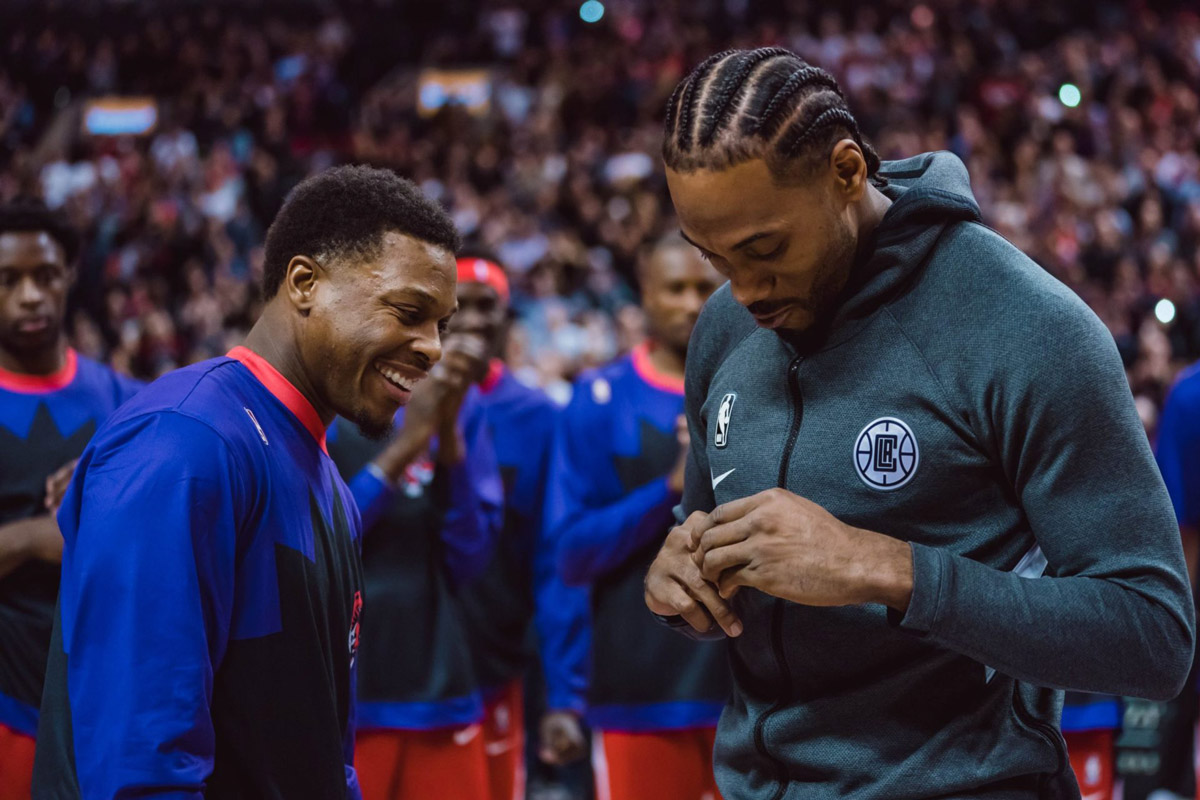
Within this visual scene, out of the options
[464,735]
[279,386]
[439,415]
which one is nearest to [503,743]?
[464,735]

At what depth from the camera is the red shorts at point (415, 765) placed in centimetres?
366

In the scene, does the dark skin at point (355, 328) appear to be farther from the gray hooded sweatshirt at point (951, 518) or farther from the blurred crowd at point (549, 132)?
the blurred crowd at point (549, 132)

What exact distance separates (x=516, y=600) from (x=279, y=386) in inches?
106

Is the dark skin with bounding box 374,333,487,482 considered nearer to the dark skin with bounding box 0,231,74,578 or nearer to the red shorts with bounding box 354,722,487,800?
the red shorts with bounding box 354,722,487,800

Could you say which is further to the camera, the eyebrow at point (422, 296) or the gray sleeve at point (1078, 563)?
the eyebrow at point (422, 296)

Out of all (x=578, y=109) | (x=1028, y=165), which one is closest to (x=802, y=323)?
(x=1028, y=165)

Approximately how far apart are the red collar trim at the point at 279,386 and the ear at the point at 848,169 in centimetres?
95

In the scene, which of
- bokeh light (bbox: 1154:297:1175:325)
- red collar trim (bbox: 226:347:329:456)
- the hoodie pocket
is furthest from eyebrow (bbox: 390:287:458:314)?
bokeh light (bbox: 1154:297:1175:325)

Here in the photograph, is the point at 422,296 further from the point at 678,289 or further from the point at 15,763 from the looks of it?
the point at 15,763

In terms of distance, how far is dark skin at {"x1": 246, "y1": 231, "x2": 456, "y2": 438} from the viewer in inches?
79.2

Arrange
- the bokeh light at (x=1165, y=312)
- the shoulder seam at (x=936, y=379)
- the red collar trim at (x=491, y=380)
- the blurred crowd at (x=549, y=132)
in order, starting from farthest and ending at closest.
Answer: the blurred crowd at (x=549, y=132), the bokeh light at (x=1165, y=312), the red collar trim at (x=491, y=380), the shoulder seam at (x=936, y=379)

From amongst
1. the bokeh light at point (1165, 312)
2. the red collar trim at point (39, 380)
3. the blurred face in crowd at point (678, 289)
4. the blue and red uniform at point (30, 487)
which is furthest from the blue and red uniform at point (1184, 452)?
the bokeh light at point (1165, 312)

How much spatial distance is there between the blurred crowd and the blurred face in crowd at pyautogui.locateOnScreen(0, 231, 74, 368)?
17.0ft

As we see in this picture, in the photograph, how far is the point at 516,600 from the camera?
14.9 feet
